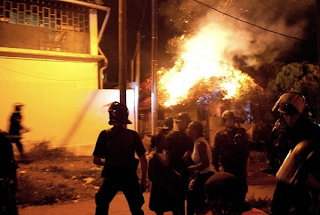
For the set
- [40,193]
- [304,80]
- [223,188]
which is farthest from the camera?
[304,80]

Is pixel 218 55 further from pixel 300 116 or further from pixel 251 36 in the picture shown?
pixel 300 116

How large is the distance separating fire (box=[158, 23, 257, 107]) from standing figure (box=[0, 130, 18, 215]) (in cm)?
1030

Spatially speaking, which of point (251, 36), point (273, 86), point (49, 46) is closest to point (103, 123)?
point (49, 46)

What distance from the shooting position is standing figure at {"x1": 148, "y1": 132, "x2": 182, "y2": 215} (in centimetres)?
Answer: 416

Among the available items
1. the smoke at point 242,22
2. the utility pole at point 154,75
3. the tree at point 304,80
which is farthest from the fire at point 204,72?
the utility pole at point 154,75

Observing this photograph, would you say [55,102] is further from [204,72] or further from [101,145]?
[101,145]

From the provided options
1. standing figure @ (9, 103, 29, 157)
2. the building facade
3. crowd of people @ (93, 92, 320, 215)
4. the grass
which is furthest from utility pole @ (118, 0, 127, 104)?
the building facade

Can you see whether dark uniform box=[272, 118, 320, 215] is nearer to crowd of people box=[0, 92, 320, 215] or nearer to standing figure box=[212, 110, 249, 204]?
crowd of people box=[0, 92, 320, 215]

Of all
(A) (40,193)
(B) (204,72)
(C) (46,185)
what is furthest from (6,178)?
(B) (204,72)

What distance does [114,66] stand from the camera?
85.4ft

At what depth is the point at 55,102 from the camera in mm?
10516

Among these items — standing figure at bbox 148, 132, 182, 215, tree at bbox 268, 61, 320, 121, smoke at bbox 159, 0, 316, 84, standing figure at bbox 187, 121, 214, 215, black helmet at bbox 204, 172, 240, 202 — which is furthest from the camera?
tree at bbox 268, 61, 320, 121

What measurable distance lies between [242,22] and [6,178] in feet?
37.3

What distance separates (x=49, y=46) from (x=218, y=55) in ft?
22.4
